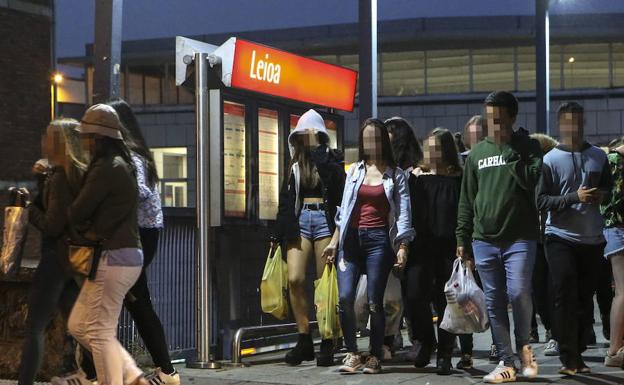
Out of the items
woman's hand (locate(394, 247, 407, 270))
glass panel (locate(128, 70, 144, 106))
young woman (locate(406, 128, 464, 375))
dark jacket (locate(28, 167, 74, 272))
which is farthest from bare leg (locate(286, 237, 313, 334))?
glass panel (locate(128, 70, 144, 106))

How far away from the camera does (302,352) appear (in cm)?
877

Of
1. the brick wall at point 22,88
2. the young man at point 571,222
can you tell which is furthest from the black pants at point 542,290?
the brick wall at point 22,88

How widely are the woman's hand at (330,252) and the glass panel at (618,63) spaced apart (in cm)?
3329

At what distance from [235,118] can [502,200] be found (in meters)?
2.86

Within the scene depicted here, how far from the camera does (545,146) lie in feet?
30.8

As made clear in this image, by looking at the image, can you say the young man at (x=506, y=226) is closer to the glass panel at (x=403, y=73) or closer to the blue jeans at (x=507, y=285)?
the blue jeans at (x=507, y=285)

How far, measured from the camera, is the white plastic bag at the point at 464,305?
741 cm

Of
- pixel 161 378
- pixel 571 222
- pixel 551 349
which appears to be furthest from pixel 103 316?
pixel 551 349

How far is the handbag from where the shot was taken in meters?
5.93

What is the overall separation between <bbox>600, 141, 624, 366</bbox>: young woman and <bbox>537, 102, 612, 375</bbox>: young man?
249 millimetres

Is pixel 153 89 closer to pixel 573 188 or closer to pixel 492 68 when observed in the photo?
pixel 492 68

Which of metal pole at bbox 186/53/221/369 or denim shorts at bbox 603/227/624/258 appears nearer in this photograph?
denim shorts at bbox 603/227/624/258

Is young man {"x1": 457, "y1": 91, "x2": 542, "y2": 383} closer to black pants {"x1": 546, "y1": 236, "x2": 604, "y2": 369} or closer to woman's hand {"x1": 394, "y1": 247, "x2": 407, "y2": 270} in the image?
black pants {"x1": 546, "y1": 236, "x2": 604, "y2": 369}

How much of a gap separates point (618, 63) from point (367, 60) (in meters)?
29.8
